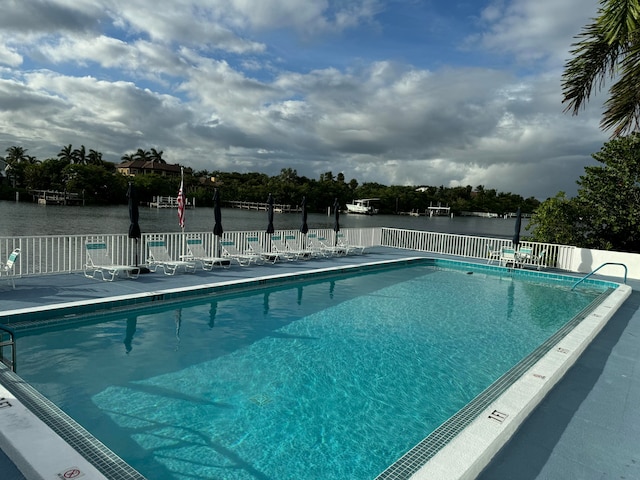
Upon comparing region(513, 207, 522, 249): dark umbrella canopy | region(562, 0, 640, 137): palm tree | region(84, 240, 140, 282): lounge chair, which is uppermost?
region(562, 0, 640, 137): palm tree

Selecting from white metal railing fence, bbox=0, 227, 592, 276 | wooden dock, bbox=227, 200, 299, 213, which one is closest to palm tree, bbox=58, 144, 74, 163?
wooden dock, bbox=227, 200, 299, 213

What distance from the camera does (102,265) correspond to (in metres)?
8.68

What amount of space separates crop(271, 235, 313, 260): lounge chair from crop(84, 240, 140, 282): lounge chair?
4.47m

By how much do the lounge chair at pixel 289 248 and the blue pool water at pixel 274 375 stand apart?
3713 millimetres

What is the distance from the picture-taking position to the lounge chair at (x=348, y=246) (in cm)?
1434

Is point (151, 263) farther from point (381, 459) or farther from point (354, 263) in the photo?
point (381, 459)

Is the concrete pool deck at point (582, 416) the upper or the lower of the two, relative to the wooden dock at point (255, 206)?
lower

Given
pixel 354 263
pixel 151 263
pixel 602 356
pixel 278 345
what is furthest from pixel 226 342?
pixel 354 263

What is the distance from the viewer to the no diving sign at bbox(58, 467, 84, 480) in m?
2.40

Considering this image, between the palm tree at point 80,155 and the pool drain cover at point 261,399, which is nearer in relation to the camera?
the pool drain cover at point 261,399

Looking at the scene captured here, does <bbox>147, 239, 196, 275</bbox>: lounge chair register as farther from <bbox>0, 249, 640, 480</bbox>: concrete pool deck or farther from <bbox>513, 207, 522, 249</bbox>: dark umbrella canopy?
<bbox>513, 207, 522, 249</bbox>: dark umbrella canopy

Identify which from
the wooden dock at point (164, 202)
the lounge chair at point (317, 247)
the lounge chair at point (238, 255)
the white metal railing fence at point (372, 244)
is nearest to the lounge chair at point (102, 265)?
the white metal railing fence at point (372, 244)

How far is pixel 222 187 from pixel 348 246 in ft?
211

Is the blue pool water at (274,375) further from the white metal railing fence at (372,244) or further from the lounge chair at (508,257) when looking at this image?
the lounge chair at (508,257)
